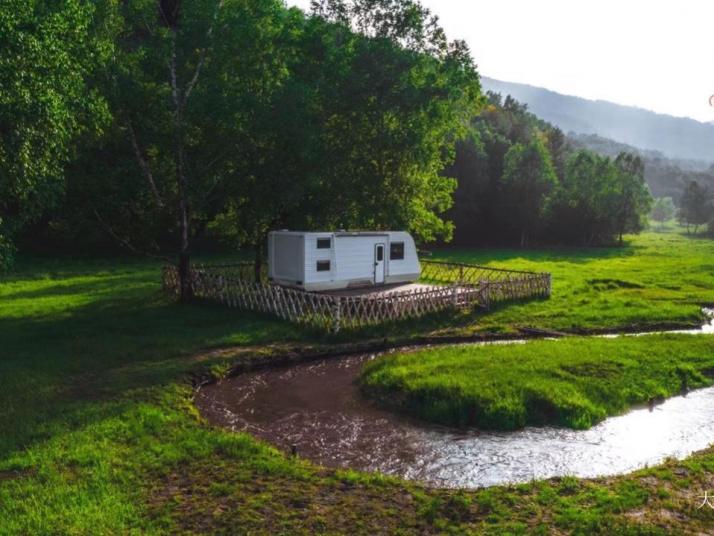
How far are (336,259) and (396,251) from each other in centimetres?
434

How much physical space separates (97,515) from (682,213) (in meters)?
132

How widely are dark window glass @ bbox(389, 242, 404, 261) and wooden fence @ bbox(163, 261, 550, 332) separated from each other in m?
2.37

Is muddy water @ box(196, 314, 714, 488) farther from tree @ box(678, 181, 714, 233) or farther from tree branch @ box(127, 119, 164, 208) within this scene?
tree @ box(678, 181, 714, 233)

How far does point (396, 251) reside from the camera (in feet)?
100

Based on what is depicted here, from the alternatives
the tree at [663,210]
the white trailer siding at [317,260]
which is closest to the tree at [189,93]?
the white trailer siding at [317,260]

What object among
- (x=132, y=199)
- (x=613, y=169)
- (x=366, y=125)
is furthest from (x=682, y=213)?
(x=132, y=199)

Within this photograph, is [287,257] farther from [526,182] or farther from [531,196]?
[531,196]

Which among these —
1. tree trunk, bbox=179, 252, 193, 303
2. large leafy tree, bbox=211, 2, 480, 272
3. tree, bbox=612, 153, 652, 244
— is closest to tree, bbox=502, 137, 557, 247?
tree, bbox=612, 153, 652, 244

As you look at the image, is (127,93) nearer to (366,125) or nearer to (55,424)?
(366,125)

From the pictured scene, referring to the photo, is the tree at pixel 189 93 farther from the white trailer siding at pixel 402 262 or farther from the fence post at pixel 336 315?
the white trailer siding at pixel 402 262

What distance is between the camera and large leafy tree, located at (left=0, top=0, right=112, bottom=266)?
1592 centimetres

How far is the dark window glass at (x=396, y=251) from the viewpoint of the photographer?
3032 cm

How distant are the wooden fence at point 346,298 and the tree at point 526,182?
Result: 4339 centimetres

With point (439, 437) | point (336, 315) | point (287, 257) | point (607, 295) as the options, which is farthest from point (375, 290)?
point (439, 437)
